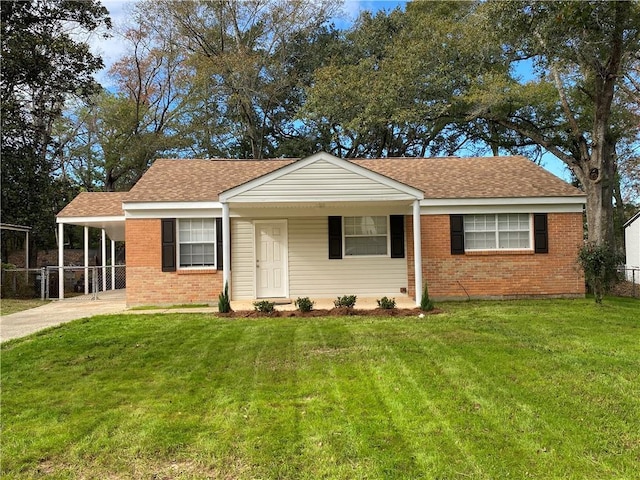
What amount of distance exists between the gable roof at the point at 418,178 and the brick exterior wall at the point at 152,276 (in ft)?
2.89

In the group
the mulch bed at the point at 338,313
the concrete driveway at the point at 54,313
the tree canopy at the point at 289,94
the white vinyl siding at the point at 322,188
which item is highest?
the tree canopy at the point at 289,94

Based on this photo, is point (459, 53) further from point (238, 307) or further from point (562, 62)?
point (238, 307)

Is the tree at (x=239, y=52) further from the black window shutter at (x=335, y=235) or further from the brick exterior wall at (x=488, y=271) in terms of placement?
the brick exterior wall at (x=488, y=271)

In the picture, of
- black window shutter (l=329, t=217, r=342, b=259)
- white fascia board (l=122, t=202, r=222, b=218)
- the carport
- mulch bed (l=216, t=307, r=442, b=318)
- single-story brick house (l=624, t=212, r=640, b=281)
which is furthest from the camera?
single-story brick house (l=624, t=212, r=640, b=281)

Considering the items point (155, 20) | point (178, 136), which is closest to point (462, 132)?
point (178, 136)

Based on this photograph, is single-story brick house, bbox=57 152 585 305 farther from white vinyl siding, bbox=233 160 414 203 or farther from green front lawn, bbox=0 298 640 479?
green front lawn, bbox=0 298 640 479

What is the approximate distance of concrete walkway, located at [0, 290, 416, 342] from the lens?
351 inches

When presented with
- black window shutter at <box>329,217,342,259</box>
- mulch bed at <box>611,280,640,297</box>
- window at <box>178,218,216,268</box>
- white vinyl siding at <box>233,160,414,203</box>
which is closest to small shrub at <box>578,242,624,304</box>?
white vinyl siding at <box>233,160,414,203</box>

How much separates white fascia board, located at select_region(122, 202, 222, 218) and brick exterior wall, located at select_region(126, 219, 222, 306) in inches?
8.5

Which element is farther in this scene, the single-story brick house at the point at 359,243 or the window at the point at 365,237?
the window at the point at 365,237

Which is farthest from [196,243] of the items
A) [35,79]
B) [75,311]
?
[35,79]

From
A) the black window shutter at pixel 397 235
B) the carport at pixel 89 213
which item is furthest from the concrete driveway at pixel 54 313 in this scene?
the black window shutter at pixel 397 235

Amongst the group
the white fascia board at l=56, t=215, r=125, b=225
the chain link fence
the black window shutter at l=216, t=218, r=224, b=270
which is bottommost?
the chain link fence

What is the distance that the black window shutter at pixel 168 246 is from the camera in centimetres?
1166
